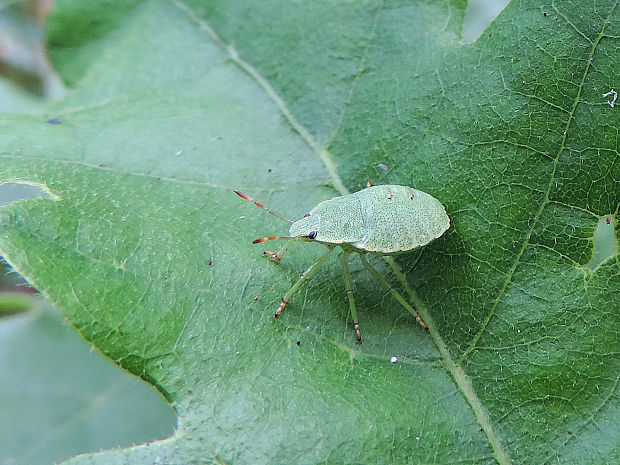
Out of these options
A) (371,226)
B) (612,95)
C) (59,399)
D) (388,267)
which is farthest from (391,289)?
(59,399)

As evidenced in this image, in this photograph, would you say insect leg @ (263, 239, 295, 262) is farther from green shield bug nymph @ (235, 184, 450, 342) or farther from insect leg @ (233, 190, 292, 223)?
insect leg @ (233, 190, 292, 223)

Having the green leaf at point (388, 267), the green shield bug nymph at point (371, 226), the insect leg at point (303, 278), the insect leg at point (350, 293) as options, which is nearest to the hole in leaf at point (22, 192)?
the green leaf at point (388, 267)

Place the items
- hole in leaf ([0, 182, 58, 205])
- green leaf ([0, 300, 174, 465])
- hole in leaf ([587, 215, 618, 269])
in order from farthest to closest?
green leaf ([0, 300, 174, 465])
hole in leaf ([0, 182, 58, 205])
hole in leaf ([587, 215, 618, 269])

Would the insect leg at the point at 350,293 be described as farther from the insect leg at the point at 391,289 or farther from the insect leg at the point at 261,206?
the insect leg at the point at 261,206

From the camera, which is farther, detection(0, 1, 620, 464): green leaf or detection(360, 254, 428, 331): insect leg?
detection(360, 254, 428, 331): insect leg

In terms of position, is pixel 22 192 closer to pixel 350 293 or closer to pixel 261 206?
pixel 261 206

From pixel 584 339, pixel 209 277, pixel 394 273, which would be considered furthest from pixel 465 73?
pixel 209 277

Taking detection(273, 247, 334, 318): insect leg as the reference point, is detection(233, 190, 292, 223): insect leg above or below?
above

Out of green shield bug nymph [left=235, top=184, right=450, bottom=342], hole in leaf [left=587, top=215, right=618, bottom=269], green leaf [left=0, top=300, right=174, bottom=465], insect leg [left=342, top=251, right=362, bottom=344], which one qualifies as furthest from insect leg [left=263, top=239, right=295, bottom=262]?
green leaf [left=0, top=300, right=174, bottom=465]
